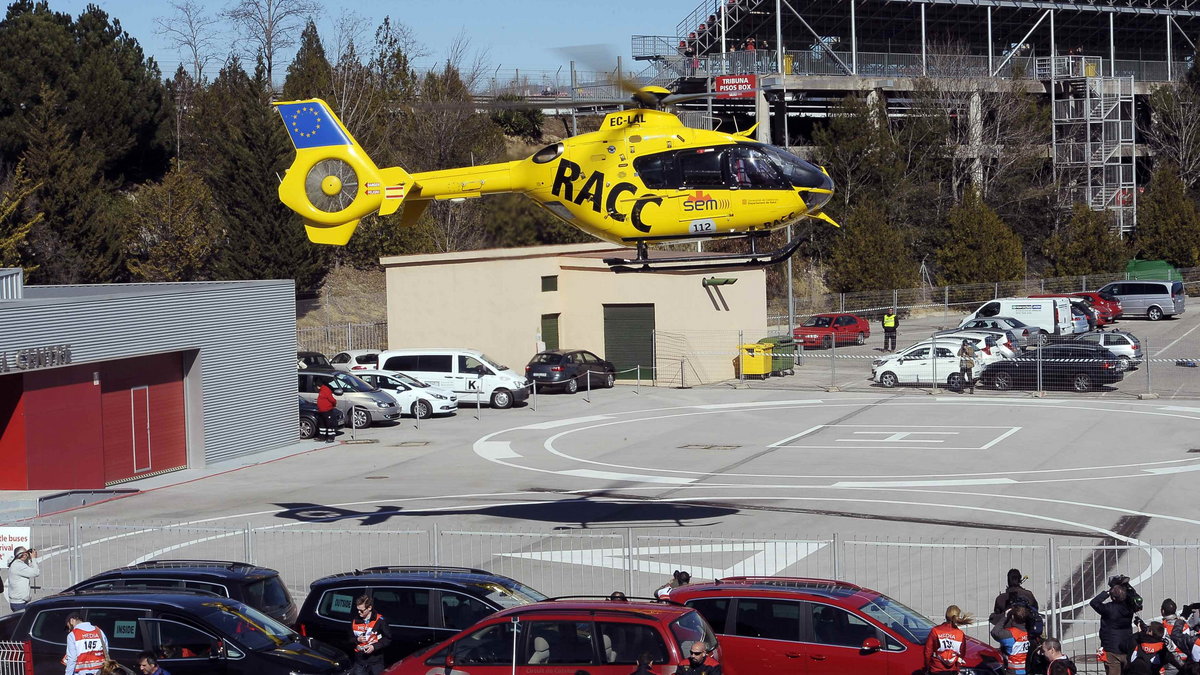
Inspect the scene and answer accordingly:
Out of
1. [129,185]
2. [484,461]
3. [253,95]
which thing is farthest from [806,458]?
[129,185]

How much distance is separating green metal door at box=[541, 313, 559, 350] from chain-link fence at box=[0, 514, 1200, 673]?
80.9 feet

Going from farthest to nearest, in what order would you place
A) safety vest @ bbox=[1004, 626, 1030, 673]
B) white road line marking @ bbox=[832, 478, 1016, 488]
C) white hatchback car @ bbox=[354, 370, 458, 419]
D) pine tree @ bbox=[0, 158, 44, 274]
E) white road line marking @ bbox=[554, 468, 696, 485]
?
1. pine tree @ bbox=[0, 158, 44, 274]
2. white hatchback car @ bbox=[354, 370, 458, 419]
3. white road line marking @ bbox=[554, 468, 696, 485]
4. white road line marking @ bbox=[832, 478, 1016, 488]
5. safety vest @ bbox=[1004, 626, 1030, 673]

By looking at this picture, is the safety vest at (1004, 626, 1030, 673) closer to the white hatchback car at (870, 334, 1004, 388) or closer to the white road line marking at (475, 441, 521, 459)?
the white road line marking at (475, 441, 521, 459)

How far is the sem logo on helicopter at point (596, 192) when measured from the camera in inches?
792

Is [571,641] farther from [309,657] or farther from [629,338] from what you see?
[629,338]

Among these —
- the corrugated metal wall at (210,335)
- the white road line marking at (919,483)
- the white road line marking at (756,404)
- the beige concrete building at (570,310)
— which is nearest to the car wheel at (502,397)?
the beige concrete building at (570,310)

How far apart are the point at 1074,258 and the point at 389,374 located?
144 ft

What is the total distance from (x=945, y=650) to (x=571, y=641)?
135 inches

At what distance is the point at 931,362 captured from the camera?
4156cm

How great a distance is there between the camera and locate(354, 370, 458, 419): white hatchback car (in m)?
37.4

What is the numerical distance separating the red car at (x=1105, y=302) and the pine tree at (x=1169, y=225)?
1261 centimetres

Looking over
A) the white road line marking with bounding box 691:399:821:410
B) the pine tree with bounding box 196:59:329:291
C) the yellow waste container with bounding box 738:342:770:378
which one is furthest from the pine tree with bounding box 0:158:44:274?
the yellow waste container with bounding box 738:342:770:378

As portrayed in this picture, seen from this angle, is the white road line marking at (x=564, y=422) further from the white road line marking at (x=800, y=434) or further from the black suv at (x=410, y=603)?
the black suv at (x=410, y=603)

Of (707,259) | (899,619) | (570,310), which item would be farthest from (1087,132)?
(899,619)
